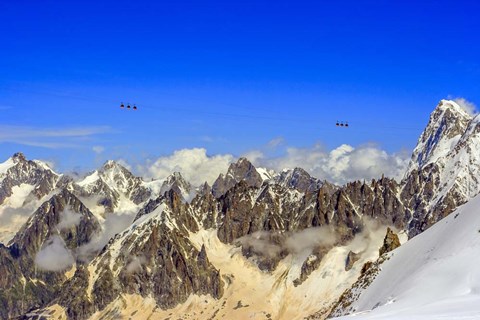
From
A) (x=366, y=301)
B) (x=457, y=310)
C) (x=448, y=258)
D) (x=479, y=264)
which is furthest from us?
(x=366, y=301)

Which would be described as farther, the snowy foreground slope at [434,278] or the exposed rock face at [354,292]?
the exposed rock face at [354,292]

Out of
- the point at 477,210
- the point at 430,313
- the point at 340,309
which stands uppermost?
the point at 477,210

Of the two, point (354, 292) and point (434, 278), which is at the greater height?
point (434, 278)

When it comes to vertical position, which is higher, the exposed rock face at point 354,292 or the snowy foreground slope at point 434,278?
the snowy foreground slope at point 434,278

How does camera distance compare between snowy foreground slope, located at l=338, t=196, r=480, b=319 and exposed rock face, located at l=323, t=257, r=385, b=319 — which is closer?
snowy foreground slope, located at l=338, t=196, r=480, b=319

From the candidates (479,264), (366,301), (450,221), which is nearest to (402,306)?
(479,264)

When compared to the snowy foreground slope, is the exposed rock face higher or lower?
lower

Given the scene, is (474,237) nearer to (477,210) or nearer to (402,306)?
(477,210)

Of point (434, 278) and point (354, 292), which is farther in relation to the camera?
point (354, 292)
